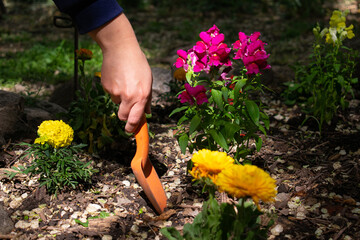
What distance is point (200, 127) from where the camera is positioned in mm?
1947

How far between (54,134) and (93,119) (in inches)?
23.9

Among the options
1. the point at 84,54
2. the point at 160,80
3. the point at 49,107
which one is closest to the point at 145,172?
the point at 84,54

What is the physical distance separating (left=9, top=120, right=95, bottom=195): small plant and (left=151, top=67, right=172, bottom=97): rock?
151 centimetres

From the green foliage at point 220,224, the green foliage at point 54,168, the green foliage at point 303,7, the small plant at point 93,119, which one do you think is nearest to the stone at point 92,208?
the green foliage at point 54,168

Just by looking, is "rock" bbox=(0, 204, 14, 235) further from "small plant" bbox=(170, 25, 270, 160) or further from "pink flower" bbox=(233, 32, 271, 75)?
"pink flower" bbox=(233, 32, 271, 75)

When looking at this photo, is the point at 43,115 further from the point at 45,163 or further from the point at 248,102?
the point at 248,102

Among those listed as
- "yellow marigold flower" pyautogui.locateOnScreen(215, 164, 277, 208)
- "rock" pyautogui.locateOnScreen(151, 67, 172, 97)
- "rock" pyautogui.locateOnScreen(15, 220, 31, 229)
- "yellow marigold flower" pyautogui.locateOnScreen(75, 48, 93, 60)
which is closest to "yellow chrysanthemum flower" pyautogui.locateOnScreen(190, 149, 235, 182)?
"yellow marigold flower" pyautogui.locateOnScreen(215, 164, 277, 208)

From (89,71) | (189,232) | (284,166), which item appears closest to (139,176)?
(189,232)

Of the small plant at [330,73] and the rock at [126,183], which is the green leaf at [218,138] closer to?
the rock at [126,183]

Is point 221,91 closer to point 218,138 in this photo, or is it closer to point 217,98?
point 217,98

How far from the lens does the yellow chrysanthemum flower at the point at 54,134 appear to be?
6.23 feet

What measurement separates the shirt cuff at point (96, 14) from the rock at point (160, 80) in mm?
1973

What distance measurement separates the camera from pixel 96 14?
149cm

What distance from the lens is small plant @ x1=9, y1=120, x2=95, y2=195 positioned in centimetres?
191
